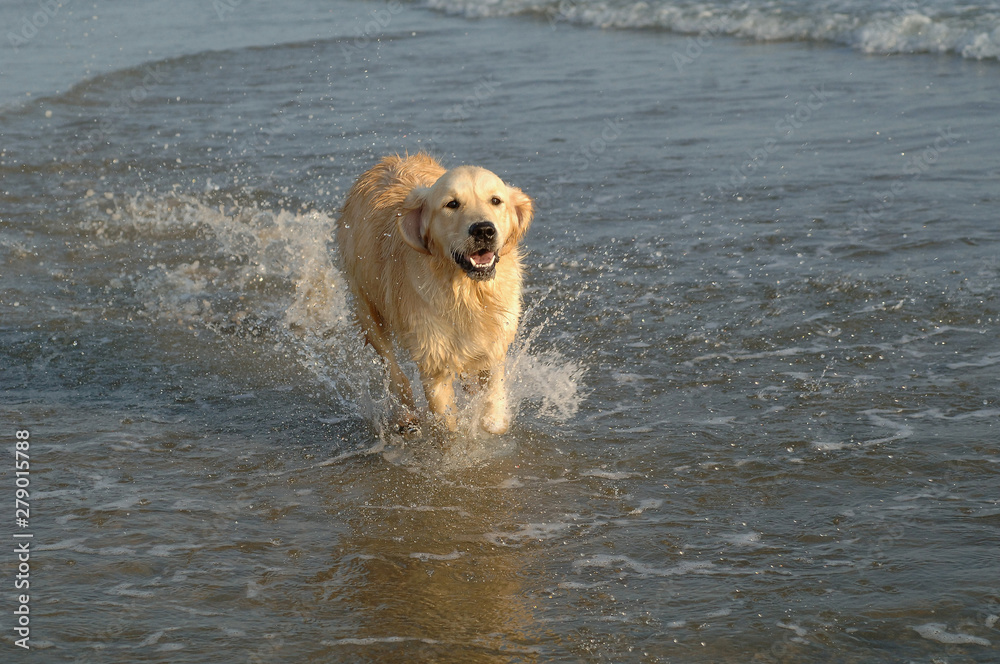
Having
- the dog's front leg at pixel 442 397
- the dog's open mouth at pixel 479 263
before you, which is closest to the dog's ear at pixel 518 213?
the dog's open mouth at pixel 479 263

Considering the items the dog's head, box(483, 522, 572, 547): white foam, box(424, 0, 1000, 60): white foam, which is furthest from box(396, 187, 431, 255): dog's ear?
box(424, 0, 1000, 60): white foam

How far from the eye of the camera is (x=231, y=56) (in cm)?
1731

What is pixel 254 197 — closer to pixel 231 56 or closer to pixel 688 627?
pixel 688 627

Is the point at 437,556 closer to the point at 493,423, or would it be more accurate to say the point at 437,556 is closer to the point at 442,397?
the point at 493,423

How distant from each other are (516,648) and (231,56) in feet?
51.8

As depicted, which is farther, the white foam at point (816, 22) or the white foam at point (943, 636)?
the white foam at point (816, 22)

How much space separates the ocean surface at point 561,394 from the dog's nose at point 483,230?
115cm
